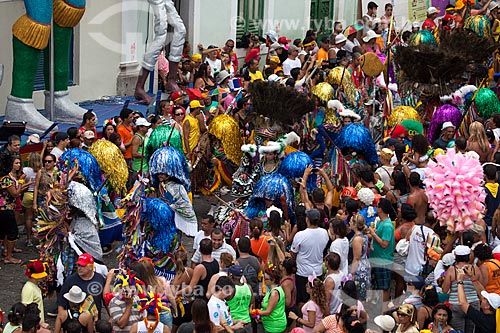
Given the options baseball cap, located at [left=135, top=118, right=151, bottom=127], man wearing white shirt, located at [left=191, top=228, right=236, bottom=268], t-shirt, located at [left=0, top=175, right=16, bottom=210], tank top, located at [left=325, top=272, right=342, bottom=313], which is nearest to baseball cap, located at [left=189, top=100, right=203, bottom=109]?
baseball cap, located at [left=135, top=118, right=151, bottom=127]

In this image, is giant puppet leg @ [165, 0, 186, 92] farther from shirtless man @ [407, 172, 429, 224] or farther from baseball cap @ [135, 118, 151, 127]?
Answer: shirtless man @ [407, 172, 429, 224]

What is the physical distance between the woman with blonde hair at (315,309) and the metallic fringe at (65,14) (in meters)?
7.55

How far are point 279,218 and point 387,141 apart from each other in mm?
3282

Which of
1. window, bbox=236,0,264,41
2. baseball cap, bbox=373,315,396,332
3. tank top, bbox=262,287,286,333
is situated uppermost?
window, bbox=236,0,264,41

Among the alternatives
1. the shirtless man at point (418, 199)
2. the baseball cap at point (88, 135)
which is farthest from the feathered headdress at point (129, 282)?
the baseball cap at point (88, 135)

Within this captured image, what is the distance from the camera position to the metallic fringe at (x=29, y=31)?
1424 centimetres

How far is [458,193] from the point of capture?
9.77 meters

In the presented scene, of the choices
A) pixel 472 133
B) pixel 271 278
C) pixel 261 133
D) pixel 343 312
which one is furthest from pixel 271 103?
pixel 343 312

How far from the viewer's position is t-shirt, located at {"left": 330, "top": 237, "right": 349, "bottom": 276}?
31.9 ft

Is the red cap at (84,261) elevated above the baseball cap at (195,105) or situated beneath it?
situated beneath

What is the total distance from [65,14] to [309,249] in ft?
22.4

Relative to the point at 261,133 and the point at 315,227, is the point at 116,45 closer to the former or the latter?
the point at 261,133

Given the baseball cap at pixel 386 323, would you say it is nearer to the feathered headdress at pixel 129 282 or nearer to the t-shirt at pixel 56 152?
the feathered headdress at pixel 129 282

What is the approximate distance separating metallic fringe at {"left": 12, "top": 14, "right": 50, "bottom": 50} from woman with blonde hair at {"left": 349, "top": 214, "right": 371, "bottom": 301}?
624 cm
